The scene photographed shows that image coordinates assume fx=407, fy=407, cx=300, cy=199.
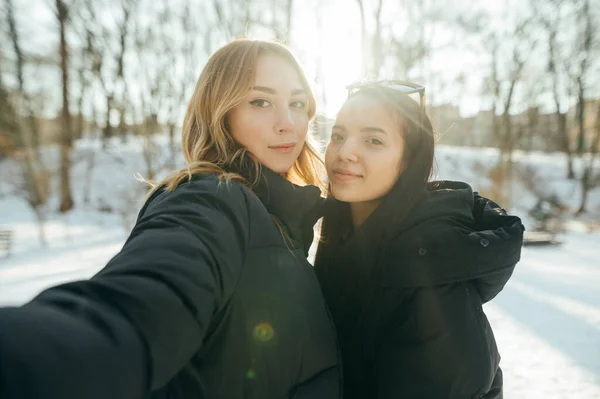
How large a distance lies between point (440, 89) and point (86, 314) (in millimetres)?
23082

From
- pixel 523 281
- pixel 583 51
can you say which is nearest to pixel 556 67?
pixel 583 51

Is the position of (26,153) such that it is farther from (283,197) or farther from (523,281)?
(283,197)

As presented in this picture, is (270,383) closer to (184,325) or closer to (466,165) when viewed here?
(184,325)

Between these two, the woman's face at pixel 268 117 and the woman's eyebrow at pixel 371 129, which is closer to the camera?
the woman's face at pixel 268 117

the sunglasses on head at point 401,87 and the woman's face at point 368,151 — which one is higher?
the sunglasses on head at point 401,87

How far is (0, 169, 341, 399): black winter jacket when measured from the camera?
60cm

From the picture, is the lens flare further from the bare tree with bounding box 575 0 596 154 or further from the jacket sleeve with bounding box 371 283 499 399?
the bare tree with bounding box 575 0 596 154

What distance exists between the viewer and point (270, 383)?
3.60 ft

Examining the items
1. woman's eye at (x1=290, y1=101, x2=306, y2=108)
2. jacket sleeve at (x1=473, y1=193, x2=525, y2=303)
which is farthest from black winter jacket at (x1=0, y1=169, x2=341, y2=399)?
jacket sleeve at (x1=473, y1=193, x2=525, y2=303)

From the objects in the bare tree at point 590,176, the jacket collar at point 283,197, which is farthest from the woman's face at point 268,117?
the bare tree at point 590,176

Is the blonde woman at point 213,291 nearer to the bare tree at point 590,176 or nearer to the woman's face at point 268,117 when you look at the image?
the woman's face at point 268,117

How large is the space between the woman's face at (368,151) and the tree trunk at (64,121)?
1566cm

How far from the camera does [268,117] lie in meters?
1.71

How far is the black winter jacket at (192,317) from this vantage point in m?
0.60
